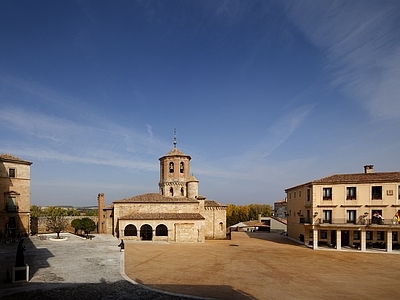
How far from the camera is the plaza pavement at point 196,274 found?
1652 centimetres

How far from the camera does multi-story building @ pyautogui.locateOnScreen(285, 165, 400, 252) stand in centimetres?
3438

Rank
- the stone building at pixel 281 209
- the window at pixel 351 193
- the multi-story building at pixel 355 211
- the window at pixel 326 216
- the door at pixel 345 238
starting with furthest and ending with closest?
1. the stone building at pixel 281 209
2. the door at pixel 345 238
3. the window at pixel 326 216
4. the window at pixel 351 193
5. the multi-story building at pixel 355 211

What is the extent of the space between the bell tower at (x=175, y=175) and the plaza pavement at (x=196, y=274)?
21.4 metres

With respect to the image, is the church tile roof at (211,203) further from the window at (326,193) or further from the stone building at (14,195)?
the stone building at (14,195)

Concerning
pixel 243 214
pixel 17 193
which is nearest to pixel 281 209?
pixel 243 214

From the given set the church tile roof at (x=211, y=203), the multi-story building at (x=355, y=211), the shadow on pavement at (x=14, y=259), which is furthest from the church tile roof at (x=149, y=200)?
the multi-story building at (x=355, y=211)

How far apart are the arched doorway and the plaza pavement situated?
36.2 ft

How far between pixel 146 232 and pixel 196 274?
2289cm

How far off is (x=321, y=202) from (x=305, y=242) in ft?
20.2

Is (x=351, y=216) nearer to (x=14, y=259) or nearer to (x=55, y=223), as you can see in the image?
(x=14, y=259)

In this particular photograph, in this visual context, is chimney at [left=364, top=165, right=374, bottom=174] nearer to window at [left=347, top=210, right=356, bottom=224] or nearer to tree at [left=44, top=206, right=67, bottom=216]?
window at [left=347, top=210, right=356, bottom=224]

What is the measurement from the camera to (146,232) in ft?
140

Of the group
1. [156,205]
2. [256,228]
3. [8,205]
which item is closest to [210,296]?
[156,205]

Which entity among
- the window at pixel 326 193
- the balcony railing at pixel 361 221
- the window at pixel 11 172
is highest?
the window at pixel 11 172
